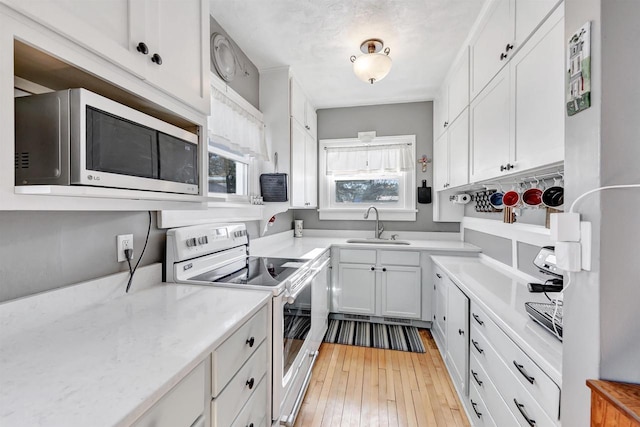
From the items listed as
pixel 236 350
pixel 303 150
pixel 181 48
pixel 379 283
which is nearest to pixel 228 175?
pixel 303 150

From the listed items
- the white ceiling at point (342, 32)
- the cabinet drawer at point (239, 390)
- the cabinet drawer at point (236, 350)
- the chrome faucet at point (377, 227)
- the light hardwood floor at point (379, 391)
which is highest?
the white ceiling at point (342, 32)

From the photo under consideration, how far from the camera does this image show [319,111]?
3.54m

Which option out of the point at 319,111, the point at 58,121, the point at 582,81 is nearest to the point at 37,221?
the point at 58,121

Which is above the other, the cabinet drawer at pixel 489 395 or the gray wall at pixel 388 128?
the gray wall at pixel 388 128

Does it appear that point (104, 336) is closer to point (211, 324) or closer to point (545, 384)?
point (211, 324)

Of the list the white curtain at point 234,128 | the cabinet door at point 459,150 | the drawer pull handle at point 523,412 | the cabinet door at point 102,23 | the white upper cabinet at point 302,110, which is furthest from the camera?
the white upper cabinet at point 302,110

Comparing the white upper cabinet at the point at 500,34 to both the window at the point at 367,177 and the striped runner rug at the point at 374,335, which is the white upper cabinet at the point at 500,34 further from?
the striped runner rug at the point at 374,335

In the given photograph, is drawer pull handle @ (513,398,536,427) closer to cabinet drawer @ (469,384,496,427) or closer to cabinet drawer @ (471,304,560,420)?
cabinet drawer @ (471,304,560,420)

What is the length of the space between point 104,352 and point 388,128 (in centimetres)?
336


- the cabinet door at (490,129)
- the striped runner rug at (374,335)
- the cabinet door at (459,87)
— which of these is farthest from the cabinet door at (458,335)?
the cabinet door at (459,87)

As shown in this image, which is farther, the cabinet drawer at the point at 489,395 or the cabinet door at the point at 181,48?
the cabinet drawer at the point at 489,395

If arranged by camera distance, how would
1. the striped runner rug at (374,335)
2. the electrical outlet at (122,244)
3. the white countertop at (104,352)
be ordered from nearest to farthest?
the white countertop at (104,352), the electrical outlet at (122,244), the striped runner rug at (374,335)

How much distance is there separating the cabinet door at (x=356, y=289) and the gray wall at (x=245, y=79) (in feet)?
6.19

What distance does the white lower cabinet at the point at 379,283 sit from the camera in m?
2.75
